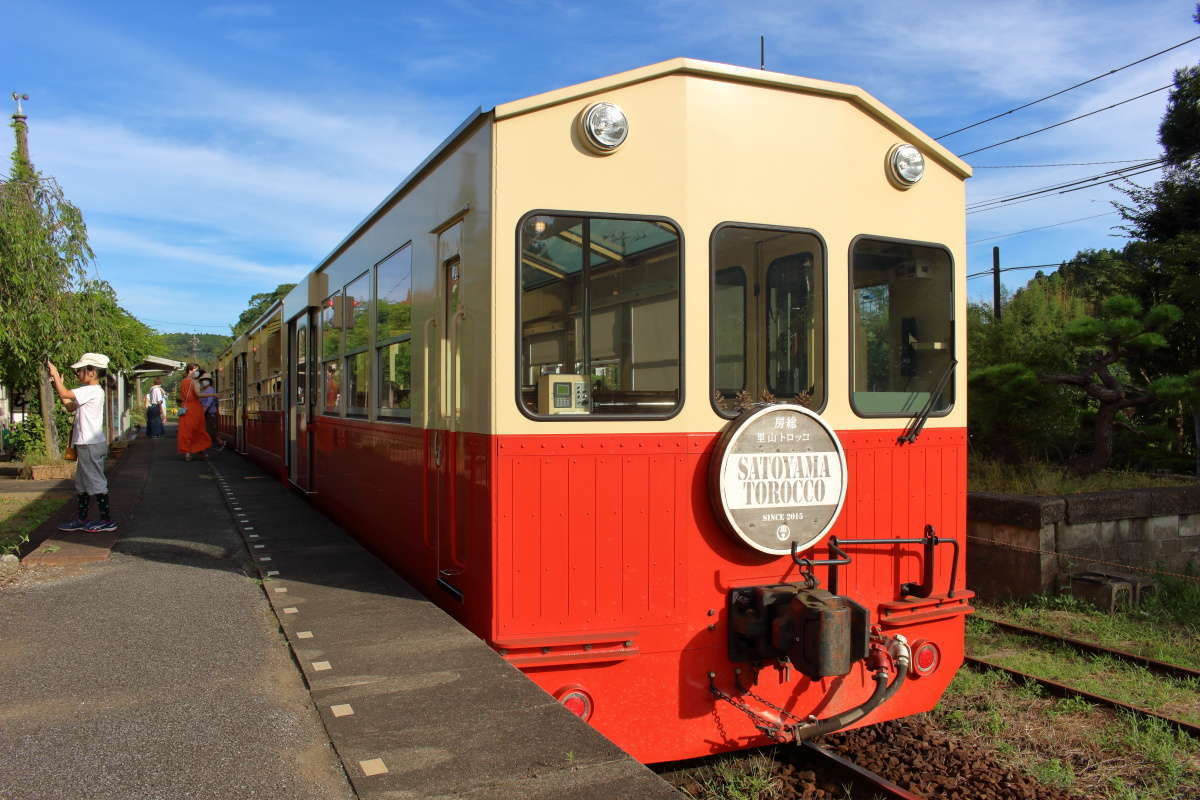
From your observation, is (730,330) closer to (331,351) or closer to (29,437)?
(331,351)

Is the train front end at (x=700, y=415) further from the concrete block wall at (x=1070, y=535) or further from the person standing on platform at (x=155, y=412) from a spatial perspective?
the person standing on platform at (x=155, y=412)

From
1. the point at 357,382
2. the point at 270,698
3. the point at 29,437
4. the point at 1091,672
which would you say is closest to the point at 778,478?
the point at 270,698

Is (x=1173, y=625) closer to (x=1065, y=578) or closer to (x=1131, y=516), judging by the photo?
(x=1065, y=578)

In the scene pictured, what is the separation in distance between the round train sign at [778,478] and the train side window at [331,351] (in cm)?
438

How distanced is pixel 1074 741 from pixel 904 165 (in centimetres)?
299

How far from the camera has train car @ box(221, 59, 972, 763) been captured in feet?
12.3

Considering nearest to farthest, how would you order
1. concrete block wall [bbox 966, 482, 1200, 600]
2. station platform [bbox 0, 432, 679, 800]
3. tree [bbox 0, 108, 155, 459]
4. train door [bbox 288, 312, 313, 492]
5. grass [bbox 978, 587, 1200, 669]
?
station platform [bbox 0, 432, 679, 800], grass [bbox 978, 587, 1200, 669], concrete block wall [bbox 966, 482, 1200, 600], train door [bbox 288, 312, 313, 492], tree [bbox 0, 108, 155, 459]

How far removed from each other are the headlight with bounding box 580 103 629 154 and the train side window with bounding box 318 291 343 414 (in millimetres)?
4135

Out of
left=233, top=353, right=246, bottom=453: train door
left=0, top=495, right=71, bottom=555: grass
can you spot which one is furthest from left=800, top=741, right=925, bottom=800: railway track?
left=233, top=353, right=246, bottom=453: train door

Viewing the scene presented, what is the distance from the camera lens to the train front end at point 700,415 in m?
3.74

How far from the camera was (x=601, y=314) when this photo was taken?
12.9 ft

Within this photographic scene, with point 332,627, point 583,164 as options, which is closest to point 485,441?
point 583,164

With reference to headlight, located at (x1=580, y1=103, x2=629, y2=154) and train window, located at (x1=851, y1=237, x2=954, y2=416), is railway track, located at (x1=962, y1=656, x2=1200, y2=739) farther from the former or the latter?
headlight, located at (x1=580, y1=103, x2=629, y2=154)

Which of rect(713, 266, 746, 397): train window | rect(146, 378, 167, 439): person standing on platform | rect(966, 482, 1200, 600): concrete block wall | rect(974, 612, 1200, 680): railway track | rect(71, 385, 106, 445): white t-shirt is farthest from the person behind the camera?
rect(146, 378, 167, 439): person standing on platform
